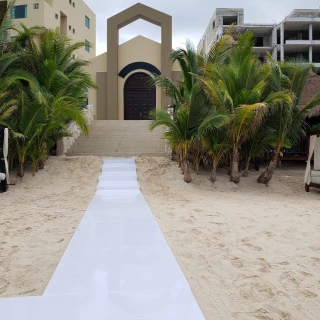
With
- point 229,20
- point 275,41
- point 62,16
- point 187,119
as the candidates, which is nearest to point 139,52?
point 62,16

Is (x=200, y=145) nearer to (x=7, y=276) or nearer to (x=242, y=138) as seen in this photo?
(x=242, y=138)

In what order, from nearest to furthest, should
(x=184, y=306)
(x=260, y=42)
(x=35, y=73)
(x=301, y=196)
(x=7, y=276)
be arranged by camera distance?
(x=184, y=306) < (x=7, y=276) < (x=301, y=196) < (x=35, y=73) < (x=260, y=42)

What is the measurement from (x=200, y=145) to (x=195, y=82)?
1.78 meters

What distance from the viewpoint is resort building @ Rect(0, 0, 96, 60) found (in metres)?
21.4

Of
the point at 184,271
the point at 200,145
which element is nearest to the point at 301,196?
the point at 200,145

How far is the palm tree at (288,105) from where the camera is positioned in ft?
28.0

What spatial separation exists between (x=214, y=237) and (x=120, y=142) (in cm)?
911

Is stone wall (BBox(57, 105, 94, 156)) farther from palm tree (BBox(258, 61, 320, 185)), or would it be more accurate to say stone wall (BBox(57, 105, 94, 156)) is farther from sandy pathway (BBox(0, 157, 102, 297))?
palm tree (BBox(258, 61, 320, 185))

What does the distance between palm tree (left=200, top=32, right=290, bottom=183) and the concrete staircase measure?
375 cm

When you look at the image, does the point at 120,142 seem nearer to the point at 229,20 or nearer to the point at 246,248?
the point at 246,248

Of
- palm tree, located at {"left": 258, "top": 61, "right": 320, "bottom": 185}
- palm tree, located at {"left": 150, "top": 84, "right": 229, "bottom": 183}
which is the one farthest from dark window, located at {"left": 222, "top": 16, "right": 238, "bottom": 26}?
palm tree, located at {"left": 150, "top": 84, "right": 229, "bottom": 183}

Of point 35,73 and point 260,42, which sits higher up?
point 260,42

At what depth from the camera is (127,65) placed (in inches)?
722

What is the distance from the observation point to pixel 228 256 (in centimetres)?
365
